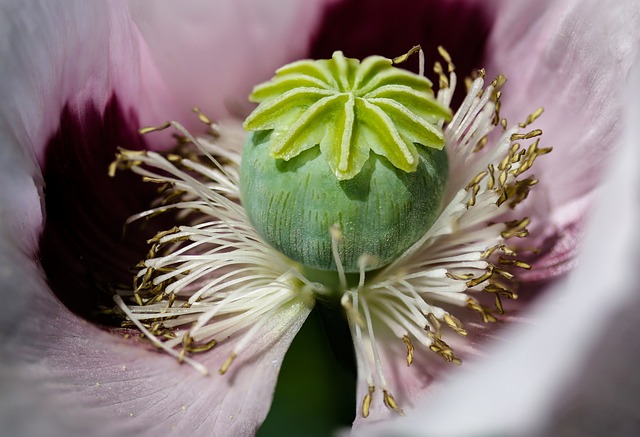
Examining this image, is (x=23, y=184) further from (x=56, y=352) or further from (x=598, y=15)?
(x=598, y=15)

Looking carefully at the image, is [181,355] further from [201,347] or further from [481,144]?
[481,144]

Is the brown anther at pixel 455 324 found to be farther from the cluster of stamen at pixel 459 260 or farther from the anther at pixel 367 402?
the anther at pixel 367 402

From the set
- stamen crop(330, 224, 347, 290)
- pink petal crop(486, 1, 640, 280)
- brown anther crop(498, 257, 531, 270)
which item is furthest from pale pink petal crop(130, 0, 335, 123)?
brown anther crop(498, 257, 531, 270)

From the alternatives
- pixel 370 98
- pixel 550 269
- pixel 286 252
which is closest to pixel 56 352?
pixel 286 252

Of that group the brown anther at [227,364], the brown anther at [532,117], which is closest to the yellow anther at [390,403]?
the brown anther at [227,364]

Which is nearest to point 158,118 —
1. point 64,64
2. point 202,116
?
point 202,116

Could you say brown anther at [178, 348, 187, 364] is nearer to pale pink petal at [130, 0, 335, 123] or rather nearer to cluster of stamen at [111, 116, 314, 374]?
cluster of stamen at [111, 116, 314, 374]

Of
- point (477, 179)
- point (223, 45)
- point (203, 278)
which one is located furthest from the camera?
point (223, 45)
